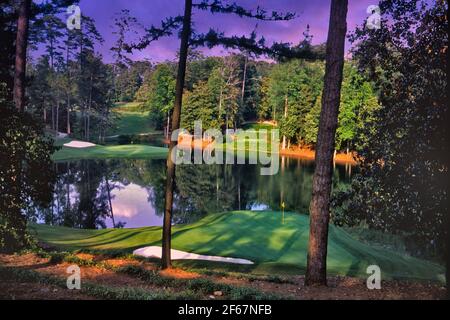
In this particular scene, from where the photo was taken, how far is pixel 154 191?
37938 mm

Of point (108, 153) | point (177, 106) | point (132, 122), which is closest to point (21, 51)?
point (177, 106)

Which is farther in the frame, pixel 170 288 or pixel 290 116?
pixel 290 116

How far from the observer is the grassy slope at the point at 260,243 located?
55.5 feet

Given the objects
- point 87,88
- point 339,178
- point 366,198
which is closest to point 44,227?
point 366,198

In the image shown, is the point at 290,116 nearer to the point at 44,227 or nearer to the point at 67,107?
the point at 67,107

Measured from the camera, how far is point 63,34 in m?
74.8

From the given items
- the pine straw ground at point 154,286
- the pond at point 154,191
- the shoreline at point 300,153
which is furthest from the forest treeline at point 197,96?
→ the pine straw ground at point 154,286

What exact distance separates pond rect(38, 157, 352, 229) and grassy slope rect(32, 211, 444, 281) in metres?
4.97

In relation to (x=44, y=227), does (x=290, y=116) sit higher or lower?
higher

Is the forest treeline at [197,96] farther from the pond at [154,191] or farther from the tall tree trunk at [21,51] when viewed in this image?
the tall tree trunk at [21,51]

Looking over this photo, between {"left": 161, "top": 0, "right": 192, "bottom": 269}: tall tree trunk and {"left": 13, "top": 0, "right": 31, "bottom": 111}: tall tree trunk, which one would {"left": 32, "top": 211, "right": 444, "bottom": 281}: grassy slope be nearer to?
{"left": 161, "top": 0, "right": 192, "bottom": 269}: tall tree trunk

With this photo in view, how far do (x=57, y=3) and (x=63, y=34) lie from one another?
67270 millimetres

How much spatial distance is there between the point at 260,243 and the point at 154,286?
10850mm

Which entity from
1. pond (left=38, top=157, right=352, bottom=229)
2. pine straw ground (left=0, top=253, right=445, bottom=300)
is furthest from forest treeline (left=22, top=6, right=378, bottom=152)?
pine straw ground (left=0, top=253, right=445, bottom=300)
